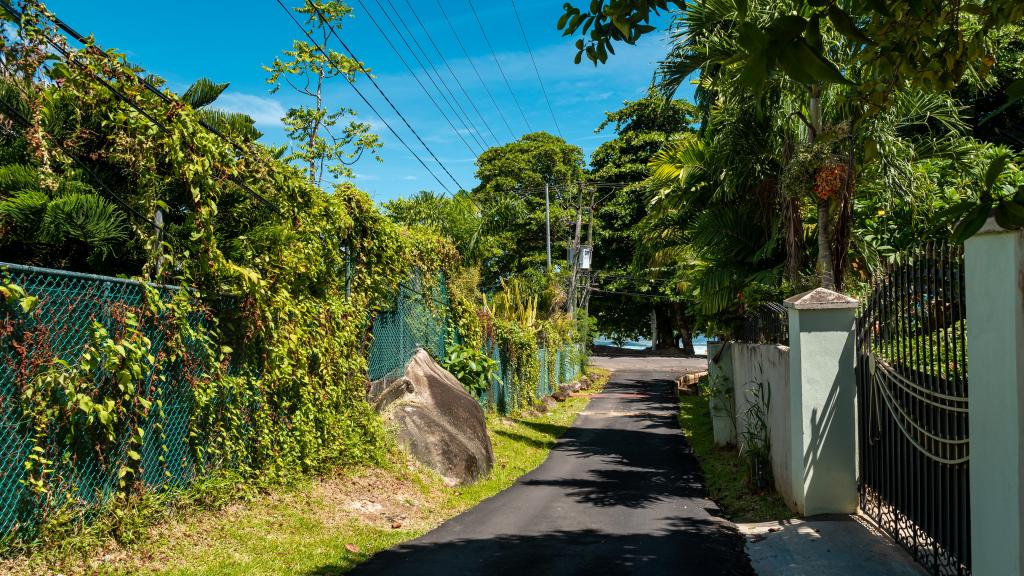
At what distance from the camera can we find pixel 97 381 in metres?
5.11

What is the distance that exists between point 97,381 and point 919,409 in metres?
5.93

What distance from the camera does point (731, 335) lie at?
14.2 meters

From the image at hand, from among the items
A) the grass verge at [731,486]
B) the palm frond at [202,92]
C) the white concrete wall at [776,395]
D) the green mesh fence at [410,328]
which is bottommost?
the grass verge at [731,486]

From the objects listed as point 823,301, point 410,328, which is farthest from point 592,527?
point 410,328

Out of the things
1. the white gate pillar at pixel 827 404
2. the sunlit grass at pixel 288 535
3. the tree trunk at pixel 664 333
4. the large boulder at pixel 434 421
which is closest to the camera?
the sunlit grass at pixel 288 535

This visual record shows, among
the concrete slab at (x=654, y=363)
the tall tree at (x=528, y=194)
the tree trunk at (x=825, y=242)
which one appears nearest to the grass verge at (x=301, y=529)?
the tree trunk at (x=825, y=242)

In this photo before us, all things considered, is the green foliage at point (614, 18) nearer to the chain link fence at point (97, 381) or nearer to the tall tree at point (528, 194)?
the chain link fence at point (97, 381)

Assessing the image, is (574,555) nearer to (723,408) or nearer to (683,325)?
(723,408)

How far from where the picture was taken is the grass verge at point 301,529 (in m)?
5.11

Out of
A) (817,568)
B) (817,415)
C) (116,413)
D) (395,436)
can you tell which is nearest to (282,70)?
(395,436)

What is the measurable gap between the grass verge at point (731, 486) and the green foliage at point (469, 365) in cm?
415

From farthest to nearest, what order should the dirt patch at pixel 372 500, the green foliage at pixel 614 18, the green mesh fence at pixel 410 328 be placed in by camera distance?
1. the green mesh fence at pixel 410 328
2. the dirt patch at pixel 372 500
3. the green foliage at pixel 614 18

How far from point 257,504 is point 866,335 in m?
5.87

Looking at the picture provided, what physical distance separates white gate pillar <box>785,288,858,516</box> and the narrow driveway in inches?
39.0
